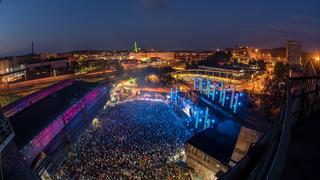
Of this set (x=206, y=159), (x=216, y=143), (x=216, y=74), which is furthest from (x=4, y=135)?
(x=216, y=74)

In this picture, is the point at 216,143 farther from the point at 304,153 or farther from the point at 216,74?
the point at 216,74

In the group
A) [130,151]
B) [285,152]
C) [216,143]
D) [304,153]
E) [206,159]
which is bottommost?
[130,151]

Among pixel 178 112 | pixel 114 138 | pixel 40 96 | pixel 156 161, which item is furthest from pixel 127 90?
pixel 156 161

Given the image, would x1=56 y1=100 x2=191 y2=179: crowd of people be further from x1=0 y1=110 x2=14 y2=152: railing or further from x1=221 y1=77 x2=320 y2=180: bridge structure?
x1=221 y1=77 x2=320 y2=180: bridge structure

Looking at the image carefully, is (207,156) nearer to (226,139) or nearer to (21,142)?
(226,139)

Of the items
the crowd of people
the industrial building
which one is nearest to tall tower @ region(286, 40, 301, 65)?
the crowd of people

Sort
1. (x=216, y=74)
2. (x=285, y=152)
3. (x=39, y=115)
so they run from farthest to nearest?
1. (x=216, y=74)
2. (x=39, y=115)
3. (x=285, y=152)

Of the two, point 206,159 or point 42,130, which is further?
point 42,130
